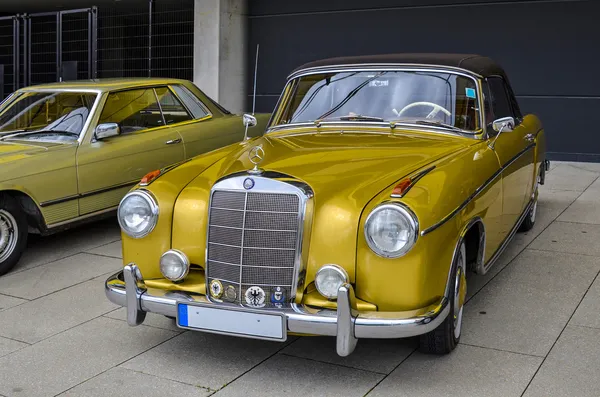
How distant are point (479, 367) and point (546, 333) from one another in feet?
2.36

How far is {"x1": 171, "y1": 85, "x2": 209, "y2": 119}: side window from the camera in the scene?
25.8 feet

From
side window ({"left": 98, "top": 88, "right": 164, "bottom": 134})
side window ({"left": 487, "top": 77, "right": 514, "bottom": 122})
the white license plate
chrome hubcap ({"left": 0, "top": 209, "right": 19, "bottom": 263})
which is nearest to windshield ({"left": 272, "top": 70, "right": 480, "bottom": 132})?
side window ({"left": 487, "top": 77, "right": 514, "bottom": 122})

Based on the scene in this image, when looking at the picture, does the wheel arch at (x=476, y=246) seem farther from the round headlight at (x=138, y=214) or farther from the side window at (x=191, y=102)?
the side window at (x=191, y=102)

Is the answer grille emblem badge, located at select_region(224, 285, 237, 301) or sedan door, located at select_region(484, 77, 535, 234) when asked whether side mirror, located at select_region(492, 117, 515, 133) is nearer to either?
sedan door, located at select_region(484, 77, 535, 234)

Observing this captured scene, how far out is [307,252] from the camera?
3.71m

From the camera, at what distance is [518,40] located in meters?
11.8

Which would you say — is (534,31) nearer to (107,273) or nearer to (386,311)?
(107,273)

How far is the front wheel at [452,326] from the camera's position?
Result: 13.1ft

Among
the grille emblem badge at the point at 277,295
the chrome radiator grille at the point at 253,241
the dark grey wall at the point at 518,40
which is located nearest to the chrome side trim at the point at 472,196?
the chrome radiator grille at the point at 253,241

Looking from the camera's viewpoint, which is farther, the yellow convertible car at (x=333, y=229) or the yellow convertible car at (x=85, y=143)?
the yellow convertible car at (x=85, y=143)

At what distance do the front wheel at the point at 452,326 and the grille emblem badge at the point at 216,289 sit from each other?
1.17 meters

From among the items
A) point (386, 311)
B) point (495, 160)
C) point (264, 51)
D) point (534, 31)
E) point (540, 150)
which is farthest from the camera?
point (264, 51)

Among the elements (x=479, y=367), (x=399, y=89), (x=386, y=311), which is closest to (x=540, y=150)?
(x=399, y=89)

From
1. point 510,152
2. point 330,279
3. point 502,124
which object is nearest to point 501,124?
point 502,124
